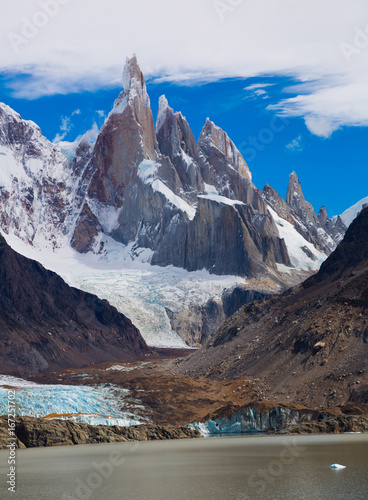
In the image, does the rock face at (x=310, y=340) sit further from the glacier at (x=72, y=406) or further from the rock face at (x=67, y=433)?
the rock face at (x=67, y=433)

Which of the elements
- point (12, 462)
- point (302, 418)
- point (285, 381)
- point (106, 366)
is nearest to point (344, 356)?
point (285, 381)

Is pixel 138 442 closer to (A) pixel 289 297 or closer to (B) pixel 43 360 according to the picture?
(A) pixel 289 297

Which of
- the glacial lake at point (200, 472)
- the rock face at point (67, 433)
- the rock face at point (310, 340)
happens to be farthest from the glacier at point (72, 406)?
the glacial lake at point (200, 472)

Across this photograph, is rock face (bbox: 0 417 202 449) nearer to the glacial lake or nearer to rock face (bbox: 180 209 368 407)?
the glacial lake

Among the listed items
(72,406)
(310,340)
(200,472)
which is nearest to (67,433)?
(72,406)

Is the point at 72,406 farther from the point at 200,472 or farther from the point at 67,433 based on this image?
the point at 200,472

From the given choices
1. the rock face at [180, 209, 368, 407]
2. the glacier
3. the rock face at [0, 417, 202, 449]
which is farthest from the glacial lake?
the rock face at [180, 209, 368, 407]
